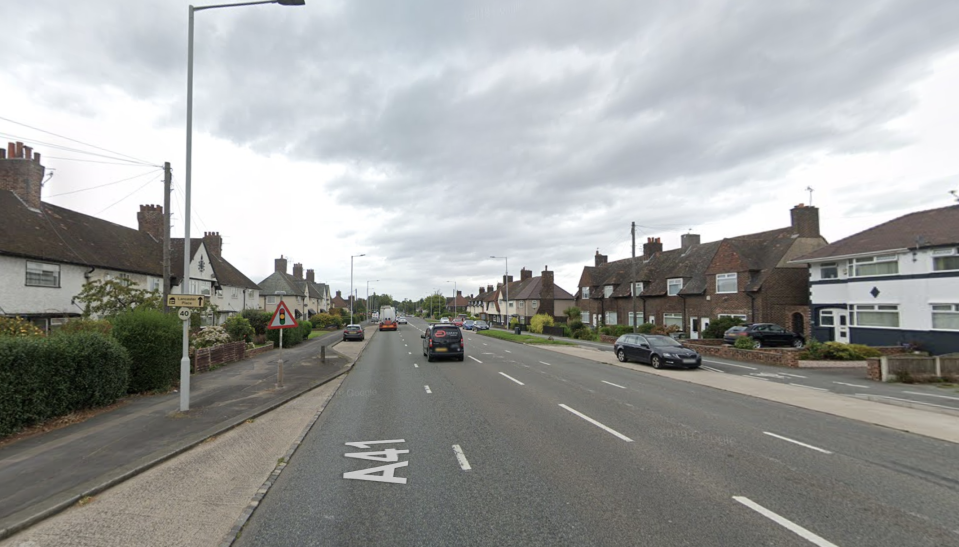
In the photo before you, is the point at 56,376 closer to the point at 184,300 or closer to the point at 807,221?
the point at 184,300

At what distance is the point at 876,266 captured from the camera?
25.5m

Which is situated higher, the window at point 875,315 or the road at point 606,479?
the window at point 875,315

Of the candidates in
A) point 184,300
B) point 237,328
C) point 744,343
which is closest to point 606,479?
point 184,300

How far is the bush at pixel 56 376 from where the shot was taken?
8148 mm

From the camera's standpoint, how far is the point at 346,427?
9.28m

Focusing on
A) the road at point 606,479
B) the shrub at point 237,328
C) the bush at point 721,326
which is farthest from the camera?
the bush at point 721,326

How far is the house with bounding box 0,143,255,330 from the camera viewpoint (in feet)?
65.8

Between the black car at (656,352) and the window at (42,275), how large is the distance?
89.2ft

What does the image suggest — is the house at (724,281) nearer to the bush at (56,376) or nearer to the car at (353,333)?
the car at (353,333)

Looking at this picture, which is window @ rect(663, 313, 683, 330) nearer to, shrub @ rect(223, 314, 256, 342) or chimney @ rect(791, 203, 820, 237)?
chimney @ rect(791, 203, 820, 237)

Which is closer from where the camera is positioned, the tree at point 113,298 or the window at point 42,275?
the tree at point 113,298

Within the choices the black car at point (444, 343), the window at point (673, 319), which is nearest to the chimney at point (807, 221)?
the window at point (673, 319)

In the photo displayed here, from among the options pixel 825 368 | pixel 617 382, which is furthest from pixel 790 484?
pixel 825 368

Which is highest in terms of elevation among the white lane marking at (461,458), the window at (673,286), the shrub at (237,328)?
the window at (673,286)
